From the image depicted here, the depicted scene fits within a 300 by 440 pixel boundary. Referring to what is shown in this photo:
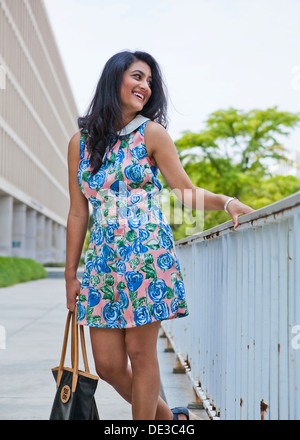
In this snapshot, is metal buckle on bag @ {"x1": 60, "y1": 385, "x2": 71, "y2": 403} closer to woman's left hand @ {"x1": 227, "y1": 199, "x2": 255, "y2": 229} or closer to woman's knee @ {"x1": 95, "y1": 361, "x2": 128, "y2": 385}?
woman's knee @ {"x1": 95, "y1": 361, "x2": 128, "y2": 385}

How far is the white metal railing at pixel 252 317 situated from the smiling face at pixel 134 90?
668 mm

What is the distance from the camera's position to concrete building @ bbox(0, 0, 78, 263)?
3494 cm

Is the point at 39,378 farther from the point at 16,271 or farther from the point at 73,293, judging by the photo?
the point at 16,271

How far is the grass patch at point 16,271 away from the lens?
21.0m

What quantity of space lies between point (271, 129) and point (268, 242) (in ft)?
107

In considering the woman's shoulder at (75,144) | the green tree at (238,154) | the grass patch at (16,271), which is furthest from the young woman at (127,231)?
the green tree at (238,154)

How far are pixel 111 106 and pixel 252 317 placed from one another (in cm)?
108

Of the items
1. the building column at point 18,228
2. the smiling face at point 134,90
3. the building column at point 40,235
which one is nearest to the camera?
the smiling face at point 134,90

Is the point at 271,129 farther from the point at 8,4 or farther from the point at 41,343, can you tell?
the point at 41,343

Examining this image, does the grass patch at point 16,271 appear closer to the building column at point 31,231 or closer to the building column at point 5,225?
the building column at point 5,225

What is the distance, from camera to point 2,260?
22734 mm

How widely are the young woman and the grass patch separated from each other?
18393mm


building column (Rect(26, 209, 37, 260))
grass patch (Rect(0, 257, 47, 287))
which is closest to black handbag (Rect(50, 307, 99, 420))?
grass patch (Rect(0, 257, 47, 287))

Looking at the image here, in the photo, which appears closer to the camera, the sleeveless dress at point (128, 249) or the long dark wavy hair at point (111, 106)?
the sleeveless dress at point (128, 249)
